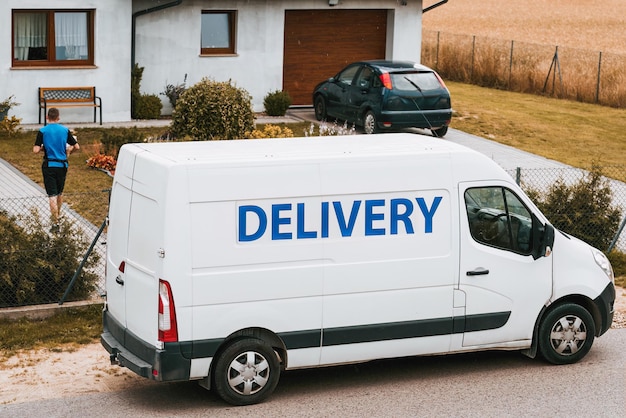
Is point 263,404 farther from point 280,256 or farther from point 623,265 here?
point 623,265

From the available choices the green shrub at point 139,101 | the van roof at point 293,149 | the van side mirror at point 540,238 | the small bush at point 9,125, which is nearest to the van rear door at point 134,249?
the van roof at point 293,149

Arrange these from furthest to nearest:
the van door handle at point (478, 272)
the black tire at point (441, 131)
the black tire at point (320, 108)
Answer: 1. the black tire at point (320, 108)
2. the black tire at point (441, 131)
3. the van door handle at point (478, 272)

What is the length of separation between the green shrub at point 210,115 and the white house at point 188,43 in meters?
4.24

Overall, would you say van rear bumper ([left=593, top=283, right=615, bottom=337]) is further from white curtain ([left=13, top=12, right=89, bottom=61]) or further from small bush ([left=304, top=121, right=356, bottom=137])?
white curtain ([left=13, top=12, right=89, bottom=61])

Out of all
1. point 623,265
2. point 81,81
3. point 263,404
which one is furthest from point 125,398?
point 81,81

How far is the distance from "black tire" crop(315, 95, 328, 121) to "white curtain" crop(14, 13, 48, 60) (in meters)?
6.07

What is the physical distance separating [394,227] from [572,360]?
2.34 meters

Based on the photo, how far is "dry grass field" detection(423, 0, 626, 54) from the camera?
49.8 metres

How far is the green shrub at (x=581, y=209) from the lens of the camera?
14773mm

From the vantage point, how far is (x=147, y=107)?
2450 cm

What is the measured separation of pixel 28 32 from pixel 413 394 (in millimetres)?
15728

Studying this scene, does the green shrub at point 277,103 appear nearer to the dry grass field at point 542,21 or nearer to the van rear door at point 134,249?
the van rear door at point 134,249

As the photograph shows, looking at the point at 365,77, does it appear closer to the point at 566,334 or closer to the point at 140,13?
the point at 140,13

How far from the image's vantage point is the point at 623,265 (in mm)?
14523
